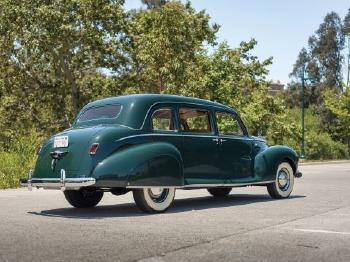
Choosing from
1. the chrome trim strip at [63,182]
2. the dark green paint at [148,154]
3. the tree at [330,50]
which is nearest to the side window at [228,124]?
the dark green paint at [148,154]

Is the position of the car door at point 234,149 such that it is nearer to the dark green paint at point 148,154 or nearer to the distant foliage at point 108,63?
the dark green paint at point 148,154

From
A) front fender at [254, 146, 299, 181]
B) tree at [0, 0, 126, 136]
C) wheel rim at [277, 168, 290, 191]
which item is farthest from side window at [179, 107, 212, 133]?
tree at [0, 0, 126, 136]

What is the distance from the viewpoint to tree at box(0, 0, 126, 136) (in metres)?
32.3

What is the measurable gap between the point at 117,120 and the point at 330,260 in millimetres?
4519

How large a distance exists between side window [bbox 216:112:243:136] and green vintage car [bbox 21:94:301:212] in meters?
0.02

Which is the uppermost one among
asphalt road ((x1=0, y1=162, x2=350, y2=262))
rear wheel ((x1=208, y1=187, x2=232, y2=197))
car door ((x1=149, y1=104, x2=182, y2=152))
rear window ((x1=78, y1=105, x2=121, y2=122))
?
rear window ((x1=78, y1=105, x2=121, y2=122))

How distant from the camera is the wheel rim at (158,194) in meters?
8.48

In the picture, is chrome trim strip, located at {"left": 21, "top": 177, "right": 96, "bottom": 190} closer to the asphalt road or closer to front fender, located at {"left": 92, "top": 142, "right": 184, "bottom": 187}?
front fender, located at {"left": 92, "top": 142, "right": 184, "bottom": 187}

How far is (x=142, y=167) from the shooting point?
8.12 meters

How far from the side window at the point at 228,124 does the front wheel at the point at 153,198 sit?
6.11 ft

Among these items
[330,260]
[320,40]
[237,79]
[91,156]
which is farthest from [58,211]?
[320,40]

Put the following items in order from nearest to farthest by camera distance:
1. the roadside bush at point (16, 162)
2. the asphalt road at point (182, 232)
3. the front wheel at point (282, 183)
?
the asphalt road at point (182, 232) < the front wheel at point (282, 183) < the roadside bush at point (16, 162)

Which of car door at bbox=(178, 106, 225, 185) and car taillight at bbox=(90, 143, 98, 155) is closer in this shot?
car taillight at bbox=(90, 143, 98, 155)

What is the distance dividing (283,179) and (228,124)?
161cm
